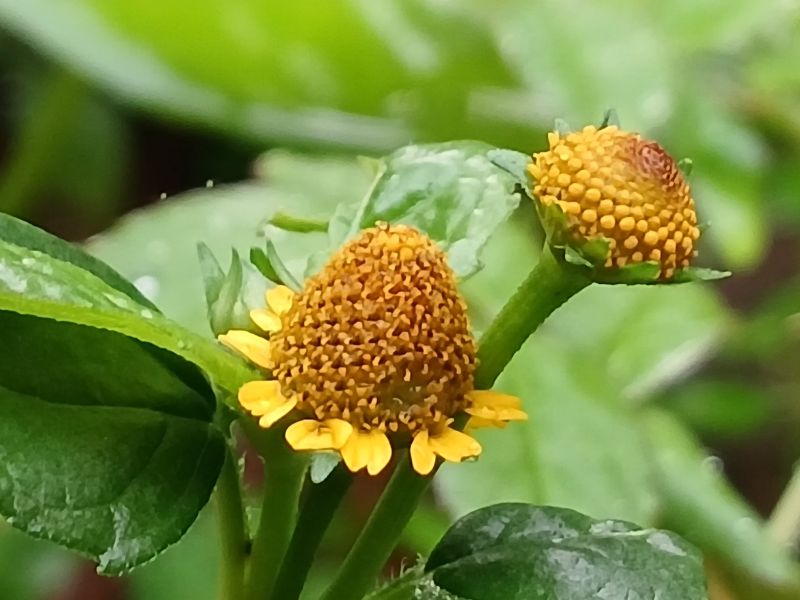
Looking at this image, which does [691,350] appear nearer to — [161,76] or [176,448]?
[161,76]

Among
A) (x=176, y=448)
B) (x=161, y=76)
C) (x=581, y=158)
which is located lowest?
(x=161, y=76)

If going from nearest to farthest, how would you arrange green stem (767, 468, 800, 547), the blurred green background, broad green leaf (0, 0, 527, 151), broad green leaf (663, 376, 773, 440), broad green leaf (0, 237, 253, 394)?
1. broad green leaf (0, 237, 253, 394)
2. the blurred green background
3. green stem (767, 468, 800, 547)
4. broad green leaf (0, 0, 527, 151)
5. broad green leaf (663, 376, 773, 440)

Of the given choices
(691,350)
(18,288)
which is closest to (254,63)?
(691,350)

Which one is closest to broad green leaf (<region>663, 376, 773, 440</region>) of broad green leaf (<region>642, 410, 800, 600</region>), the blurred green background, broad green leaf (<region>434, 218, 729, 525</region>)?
the blurred green background

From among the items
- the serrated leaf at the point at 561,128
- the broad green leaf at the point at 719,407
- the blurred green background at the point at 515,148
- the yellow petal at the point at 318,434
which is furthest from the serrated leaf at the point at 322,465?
the broad green leaf at the point at 719,407

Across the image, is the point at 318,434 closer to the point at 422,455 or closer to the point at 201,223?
the point at 422,455

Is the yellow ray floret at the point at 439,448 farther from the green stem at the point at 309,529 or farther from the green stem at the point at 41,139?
the green stem at the point at 41,139

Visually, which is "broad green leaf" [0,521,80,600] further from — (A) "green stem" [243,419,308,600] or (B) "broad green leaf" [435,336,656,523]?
(A) "green stem" [243,419,308,600]
